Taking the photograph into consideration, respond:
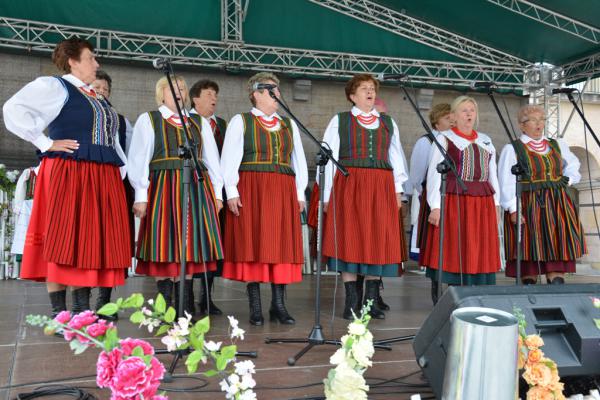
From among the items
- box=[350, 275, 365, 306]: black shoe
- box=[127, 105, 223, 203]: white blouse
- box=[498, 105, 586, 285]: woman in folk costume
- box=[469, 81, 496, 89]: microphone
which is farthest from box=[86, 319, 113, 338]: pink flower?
box=[498, 105, 586, 285]: woman in folk costume

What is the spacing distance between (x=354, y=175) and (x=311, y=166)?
4.50m

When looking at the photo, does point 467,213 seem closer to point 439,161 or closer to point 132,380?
point 439,161

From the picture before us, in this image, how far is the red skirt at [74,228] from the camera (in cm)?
293

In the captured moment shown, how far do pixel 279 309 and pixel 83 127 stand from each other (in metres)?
1.46

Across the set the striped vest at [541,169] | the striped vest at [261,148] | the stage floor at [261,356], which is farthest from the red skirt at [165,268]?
the striped vest at [541,169]

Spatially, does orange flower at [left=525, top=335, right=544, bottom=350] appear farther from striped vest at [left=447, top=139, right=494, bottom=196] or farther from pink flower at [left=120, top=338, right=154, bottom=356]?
striped vest at [left=447, top=139, right=494, bottom=196]

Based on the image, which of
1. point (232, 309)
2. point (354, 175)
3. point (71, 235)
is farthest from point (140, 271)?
point (354, 175)

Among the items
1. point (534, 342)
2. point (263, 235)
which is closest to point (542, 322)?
point (534, 342)

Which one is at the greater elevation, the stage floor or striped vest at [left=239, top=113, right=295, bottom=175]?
striped vest at [left=239, top=113, right=295, bottom=175]

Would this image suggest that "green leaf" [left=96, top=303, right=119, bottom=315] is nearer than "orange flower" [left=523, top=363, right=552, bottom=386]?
Yes

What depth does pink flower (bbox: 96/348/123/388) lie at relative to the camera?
1027 millimetres

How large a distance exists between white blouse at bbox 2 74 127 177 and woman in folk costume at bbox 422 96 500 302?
2.33 metres

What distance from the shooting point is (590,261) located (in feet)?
32.2

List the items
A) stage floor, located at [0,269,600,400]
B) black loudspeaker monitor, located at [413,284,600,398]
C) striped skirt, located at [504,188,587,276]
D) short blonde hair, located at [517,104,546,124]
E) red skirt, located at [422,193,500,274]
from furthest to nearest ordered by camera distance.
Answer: short blonde hair, located at [517,104,546,124] → striped skirt, located at [504,188,587,276] → red skirt, located at [422,193,500,274] → stage floor, located at [0,269,600,400] → black loudspeaker monitor, located at [413,284,600,398]
